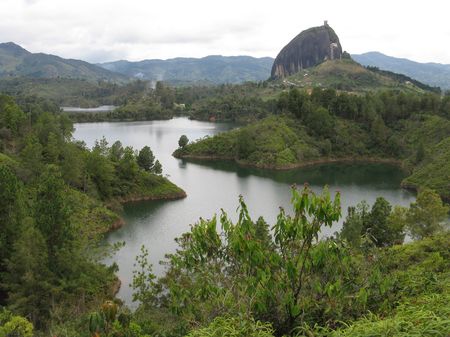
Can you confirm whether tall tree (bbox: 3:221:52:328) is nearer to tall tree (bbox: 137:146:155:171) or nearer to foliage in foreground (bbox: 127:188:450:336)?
foliage in foreground (bbox: 127:188:450:336)

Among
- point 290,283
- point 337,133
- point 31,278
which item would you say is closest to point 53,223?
point 31,278

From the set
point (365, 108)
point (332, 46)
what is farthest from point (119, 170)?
point (332, 46)

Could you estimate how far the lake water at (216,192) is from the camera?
36.2 m

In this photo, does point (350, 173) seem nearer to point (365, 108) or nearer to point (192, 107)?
point (365, 108)

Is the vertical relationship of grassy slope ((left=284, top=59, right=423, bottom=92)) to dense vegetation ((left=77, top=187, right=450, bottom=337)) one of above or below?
above

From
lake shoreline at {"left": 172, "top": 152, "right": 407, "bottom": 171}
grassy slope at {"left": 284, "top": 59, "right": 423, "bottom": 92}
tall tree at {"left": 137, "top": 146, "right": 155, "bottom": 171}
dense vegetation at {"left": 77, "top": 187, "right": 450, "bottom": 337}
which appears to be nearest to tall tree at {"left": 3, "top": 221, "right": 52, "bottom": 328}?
dense vegetation at {"left": 77, "top": 187, "right": 450, "bottom": 337}

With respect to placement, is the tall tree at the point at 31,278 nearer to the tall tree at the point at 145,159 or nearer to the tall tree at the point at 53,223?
the tall tree at the point at 53,223

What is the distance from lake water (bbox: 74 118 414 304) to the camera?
3622 centimetres

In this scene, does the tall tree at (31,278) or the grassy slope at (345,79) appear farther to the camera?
the grassy slope at (345,79)

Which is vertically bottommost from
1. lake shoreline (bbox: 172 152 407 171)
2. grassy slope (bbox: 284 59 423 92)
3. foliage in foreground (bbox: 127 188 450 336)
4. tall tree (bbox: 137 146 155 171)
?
lake shoreline (bbox: 172 152 407 171)

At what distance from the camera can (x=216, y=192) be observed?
176ft

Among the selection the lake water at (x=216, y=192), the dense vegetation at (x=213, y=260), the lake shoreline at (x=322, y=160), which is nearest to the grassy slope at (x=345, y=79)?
the lake shoreline at (x=322, y=160)

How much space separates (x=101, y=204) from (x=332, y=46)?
17378 cm

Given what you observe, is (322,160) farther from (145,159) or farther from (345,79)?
(345,79)
